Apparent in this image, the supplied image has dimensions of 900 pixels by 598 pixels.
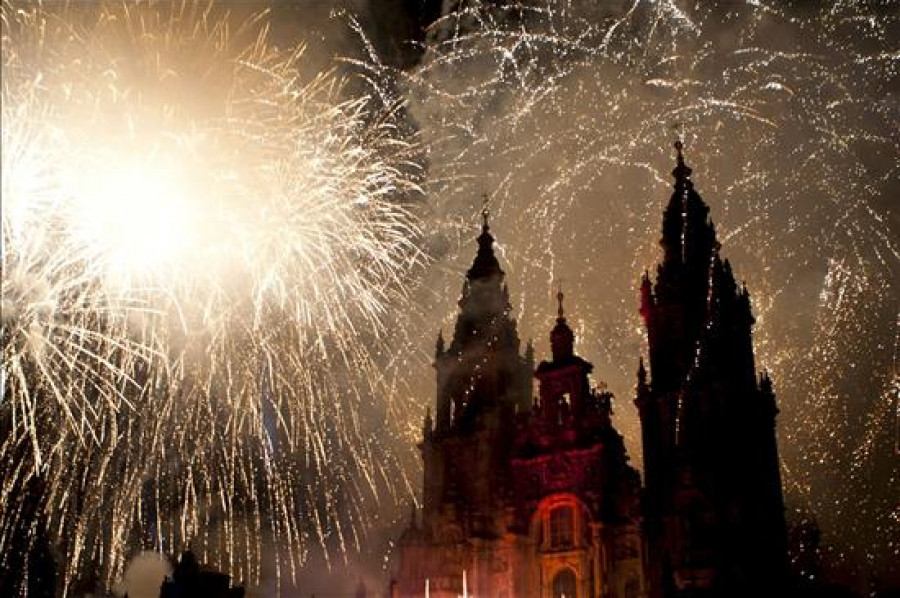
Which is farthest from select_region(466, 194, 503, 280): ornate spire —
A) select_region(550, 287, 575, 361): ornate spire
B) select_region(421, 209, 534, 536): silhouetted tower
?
select_region(550, 287, 575, 361): ornate spire

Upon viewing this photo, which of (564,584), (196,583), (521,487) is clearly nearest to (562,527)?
(564,584)

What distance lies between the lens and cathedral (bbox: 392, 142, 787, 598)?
27.3 metres

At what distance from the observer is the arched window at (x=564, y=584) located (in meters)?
29.8

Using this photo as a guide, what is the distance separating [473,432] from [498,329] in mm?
5505

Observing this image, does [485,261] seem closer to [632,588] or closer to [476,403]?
[476,403]

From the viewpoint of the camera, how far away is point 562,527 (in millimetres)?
31000

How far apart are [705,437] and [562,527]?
672 cm

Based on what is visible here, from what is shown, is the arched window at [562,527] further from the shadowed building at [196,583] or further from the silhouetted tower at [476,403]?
the shadowed building at [196,583]

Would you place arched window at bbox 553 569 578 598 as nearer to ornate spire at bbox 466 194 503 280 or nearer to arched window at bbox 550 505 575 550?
arched window at bbox 550 505 575 550

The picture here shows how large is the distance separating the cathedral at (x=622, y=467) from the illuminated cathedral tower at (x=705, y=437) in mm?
53

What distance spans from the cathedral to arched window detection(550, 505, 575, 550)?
0.05m

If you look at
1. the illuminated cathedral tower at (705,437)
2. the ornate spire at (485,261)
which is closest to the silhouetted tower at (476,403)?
the ornate spire at (485,261)

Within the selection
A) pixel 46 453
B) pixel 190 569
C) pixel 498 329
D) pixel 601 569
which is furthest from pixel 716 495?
pixel 46 453

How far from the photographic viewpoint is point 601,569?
28609mm
